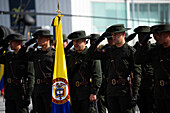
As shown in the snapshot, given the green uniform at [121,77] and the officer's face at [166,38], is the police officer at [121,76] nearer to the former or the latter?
the green uniform at [121,77]

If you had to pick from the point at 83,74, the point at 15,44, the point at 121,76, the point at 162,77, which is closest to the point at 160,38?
the point at 162,77

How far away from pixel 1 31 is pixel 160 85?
9.62 meters

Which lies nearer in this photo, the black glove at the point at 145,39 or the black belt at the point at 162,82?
the black belt at the point at 162,82

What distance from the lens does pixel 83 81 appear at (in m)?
6.46

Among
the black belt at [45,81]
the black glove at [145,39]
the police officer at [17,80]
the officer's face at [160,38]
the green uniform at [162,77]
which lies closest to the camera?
the green uniform at [162,77]

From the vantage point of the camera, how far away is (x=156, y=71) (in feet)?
18.4

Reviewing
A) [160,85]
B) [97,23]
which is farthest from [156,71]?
[97,23]

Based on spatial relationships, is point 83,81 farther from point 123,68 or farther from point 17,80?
point 17,80

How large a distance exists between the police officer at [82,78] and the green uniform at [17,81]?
1.29 m

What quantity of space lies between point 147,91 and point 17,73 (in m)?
2.97

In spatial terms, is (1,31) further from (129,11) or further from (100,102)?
(129,11)

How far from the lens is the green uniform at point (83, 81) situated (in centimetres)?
636

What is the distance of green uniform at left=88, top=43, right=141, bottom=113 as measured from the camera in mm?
5996

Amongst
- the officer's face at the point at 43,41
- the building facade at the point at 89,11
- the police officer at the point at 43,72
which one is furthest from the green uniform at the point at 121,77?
the building facade at the point at 89,11
